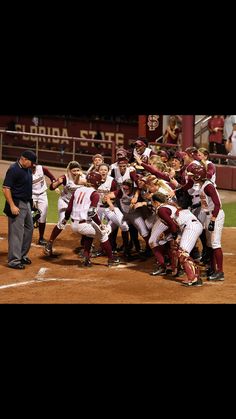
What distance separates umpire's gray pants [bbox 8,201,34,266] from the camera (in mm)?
14000

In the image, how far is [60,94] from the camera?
11844 mm

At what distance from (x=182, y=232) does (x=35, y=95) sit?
10.0ft

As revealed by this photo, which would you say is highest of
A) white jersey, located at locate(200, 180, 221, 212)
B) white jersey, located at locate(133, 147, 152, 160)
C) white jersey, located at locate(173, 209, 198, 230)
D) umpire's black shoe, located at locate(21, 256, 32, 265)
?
white jersey, located at locate(133, 147, 152, 160)

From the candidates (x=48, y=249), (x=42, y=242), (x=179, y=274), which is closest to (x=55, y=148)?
(x=42, y=242)

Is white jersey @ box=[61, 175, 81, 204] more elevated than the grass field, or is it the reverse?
white jersey @ box=[61, 175, 81, 204]

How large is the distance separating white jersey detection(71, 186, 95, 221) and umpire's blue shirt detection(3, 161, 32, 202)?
717mm

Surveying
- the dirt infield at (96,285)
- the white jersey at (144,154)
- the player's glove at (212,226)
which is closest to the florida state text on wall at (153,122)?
the white jersey at (144,154)

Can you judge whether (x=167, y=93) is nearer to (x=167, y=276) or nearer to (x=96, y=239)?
(x=167, y=276)

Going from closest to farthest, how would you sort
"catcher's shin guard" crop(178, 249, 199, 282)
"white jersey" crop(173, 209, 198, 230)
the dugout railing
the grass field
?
1. "catcher's shin guard" crop(178, 249, 199, 282)
2. "white jersey" crop(173, 209, 198, 230)
3. the grass field
4. the dugout railing

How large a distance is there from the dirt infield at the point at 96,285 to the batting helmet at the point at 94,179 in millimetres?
1225

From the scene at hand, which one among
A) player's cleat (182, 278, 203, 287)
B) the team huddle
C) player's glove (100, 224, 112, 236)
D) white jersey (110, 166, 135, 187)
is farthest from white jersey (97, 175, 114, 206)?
player's cleat (182, 278, 203, 287)

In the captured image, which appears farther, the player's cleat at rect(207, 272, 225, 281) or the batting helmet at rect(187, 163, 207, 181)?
the player's cleat at rect(207, 272, 225, 281)

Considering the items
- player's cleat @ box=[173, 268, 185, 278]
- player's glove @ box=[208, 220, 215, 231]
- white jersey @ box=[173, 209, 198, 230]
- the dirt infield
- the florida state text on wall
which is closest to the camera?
the dirt infield

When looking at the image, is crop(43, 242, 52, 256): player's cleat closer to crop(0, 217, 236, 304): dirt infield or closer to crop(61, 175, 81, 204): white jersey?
crop(0, 217, 236, 304): dirt infield
